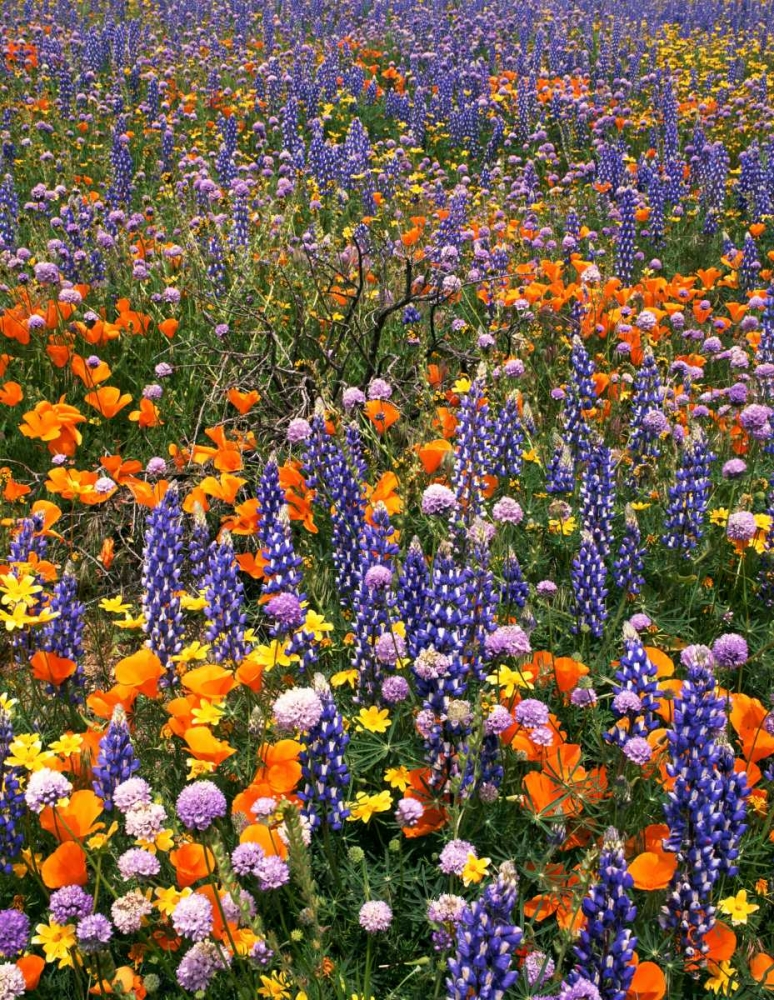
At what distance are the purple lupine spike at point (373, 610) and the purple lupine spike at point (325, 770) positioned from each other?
16.0 inches

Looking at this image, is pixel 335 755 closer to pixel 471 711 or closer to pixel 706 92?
pixel 471 711

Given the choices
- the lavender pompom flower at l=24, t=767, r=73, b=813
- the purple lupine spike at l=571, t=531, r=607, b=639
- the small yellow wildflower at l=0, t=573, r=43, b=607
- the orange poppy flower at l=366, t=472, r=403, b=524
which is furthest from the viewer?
the orange poppy flower at l=366, t=472, r=403, b=524

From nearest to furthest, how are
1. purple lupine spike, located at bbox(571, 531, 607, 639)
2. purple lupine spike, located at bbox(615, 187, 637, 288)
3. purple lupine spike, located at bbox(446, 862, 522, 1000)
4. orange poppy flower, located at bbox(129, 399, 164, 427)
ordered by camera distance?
purple lupine spike, located at bbox(446, 862, 522, 1000), purple lupine spike, located at bbox(571, 531, 607, 639), orange poppy flower, located at bbox(129, 399, 164, 427), purple lupine spike, located at bbox(615, 187, 637, 288)

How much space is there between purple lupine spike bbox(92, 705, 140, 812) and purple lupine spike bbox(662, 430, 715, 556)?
1.88 meters

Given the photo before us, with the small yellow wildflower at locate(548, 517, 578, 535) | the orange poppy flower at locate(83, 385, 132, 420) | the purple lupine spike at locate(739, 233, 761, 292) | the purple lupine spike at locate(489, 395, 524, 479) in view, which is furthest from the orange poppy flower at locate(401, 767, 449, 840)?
the purple lupine spike at locate(739, 233, 761, 292)

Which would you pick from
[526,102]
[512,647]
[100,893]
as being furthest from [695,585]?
[526,102]

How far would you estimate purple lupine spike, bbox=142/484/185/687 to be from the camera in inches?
97.7

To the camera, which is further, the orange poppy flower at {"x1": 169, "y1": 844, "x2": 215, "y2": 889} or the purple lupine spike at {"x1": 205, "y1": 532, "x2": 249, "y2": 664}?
the purple lupine spike at {"x1": 205, "y1": 532, "x2": 249, "y2": 664}

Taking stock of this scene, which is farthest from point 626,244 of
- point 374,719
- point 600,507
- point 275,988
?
point 275,988

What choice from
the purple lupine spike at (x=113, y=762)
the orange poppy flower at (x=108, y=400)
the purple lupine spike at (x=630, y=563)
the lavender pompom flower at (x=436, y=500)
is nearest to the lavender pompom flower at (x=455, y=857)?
the purple lupine spike at (x=113, y=762)

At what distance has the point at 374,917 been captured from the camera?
1807mm

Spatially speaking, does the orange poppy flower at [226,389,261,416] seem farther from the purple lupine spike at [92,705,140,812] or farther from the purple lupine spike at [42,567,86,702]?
the purple lupine spike at [92,705,140,812]

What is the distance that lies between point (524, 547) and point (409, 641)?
3.35 ft

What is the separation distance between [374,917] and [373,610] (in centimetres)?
83
